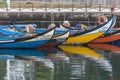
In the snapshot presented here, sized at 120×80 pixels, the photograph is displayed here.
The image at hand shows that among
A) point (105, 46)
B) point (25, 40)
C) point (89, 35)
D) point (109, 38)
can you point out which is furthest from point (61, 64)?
point (109, 38)

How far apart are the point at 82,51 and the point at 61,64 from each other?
725 cm

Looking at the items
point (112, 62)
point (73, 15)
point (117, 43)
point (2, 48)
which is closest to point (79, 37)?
point (117, 43)

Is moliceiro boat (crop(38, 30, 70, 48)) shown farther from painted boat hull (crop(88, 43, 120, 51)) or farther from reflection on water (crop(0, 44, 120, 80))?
painted boat hull (crop(88, 43, 120, 51))

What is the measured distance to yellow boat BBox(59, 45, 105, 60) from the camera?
3164cm

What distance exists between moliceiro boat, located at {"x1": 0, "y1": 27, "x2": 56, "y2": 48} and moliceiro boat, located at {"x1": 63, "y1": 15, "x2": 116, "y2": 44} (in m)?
3.76

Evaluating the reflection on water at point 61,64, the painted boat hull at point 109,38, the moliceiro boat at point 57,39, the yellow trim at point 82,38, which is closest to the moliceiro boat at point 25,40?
the reflection on water at point 61,64

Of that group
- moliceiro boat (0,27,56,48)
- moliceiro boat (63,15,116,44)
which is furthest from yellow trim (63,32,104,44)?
moliceiro boat (0,27,56,48)

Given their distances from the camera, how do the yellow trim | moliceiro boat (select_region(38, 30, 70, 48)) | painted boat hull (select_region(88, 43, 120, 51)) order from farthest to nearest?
the yellow trim → painted boat hull (select_region(88, 43, 120, 51)) → moliceiro boat (select_region(38, 30, 70, 48))

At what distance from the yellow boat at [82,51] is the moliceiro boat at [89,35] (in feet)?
3.54

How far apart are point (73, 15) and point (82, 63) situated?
81.2 feet

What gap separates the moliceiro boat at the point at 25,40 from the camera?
35188mm

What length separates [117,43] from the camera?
40.5 metres

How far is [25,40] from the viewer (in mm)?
35281

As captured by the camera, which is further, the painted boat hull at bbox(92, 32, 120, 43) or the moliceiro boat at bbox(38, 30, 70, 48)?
the painted boat hull at bbox(92, 32, 120, 43)
